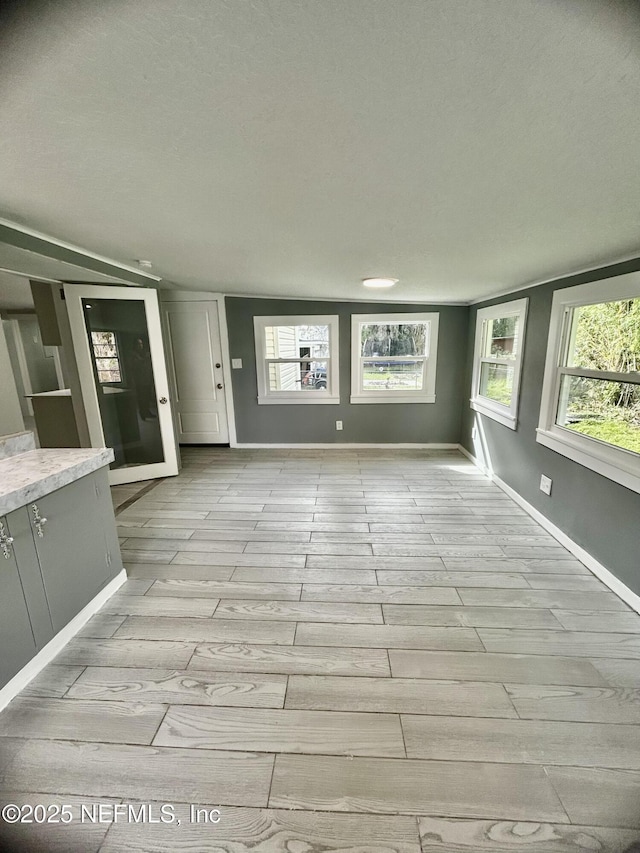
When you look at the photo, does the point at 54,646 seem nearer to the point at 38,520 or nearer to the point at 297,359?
the point at 38,520

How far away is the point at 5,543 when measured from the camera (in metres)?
1.40

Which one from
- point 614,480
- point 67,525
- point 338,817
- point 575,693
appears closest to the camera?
point 338,817

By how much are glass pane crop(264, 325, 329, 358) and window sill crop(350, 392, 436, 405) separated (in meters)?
0.76

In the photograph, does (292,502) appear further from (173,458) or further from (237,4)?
(237,4)

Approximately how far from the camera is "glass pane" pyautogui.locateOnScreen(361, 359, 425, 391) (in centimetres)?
462

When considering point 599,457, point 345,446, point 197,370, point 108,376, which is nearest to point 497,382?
point 599,457

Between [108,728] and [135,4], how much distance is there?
2.11m

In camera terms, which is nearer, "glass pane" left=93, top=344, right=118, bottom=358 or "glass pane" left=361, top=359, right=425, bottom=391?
"glass pane" left=93, top=344, right=118, bottom=358

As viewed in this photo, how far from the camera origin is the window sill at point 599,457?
1.95m

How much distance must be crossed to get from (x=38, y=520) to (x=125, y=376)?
2526mm

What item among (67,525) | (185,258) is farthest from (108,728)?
(185,258)

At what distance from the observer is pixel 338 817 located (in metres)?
1.05

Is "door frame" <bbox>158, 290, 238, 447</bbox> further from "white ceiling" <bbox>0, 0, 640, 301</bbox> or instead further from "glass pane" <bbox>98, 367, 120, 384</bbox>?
"white ceiling" <bbox>0, 0, 640, 301</bbox>

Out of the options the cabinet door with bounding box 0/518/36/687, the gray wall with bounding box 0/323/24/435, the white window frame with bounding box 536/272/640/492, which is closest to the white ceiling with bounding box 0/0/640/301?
the white window frame with bounding box 536/272/640/492
